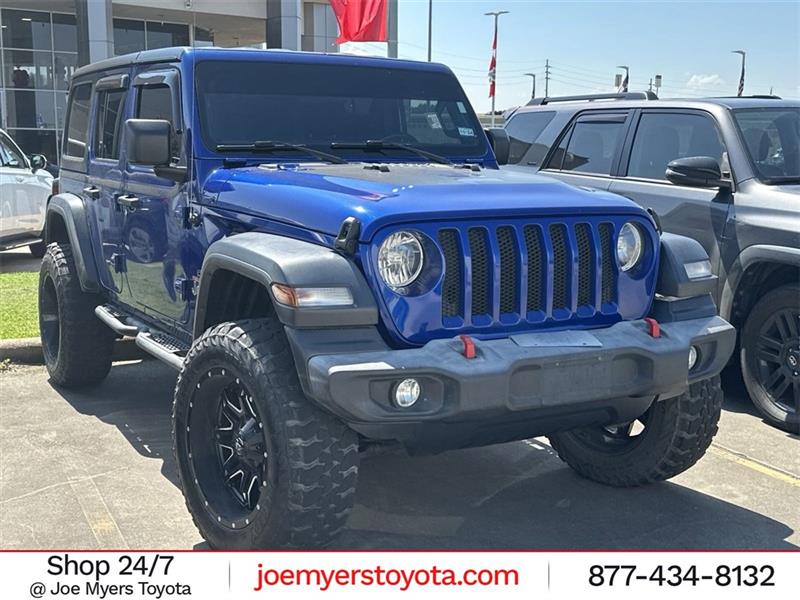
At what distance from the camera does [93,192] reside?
18.1ft

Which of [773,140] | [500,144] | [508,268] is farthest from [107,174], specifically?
[773,140]

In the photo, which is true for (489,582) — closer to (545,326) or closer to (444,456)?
(545,326)

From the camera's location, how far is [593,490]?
4.39 metres

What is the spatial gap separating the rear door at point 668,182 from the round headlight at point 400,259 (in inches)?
126

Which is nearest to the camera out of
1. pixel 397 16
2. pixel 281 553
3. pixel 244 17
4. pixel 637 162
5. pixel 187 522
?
pixel 281 553

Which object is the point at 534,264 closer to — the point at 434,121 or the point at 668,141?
the point at 434,121

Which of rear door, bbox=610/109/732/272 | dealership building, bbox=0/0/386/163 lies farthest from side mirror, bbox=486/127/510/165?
dealership building, bbox=0/0/386/163

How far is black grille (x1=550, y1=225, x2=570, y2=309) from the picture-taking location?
3451mm

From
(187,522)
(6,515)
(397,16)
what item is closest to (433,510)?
(187,522)

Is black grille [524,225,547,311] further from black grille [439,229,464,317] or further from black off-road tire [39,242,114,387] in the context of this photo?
black off-road tire [39,242,114,387]

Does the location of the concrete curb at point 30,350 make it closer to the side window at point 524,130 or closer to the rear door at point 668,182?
the side window at point 524,130

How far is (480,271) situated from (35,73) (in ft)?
80.0

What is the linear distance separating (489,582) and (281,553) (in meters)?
0.75

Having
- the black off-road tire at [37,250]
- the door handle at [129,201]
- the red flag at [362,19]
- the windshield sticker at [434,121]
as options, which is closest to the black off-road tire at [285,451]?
the door handle at [129,201]
